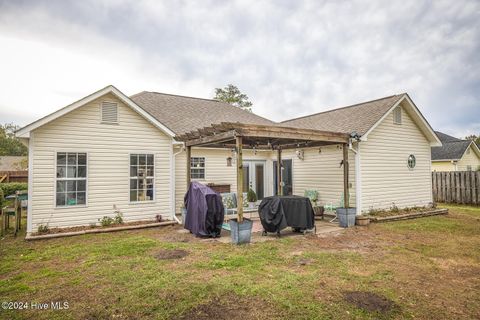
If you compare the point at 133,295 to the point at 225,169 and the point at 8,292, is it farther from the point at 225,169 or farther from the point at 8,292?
the point at 225,169

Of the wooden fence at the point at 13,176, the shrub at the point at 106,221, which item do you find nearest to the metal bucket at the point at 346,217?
the shrub at the point at 106,221

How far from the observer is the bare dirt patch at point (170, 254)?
564 centimetres

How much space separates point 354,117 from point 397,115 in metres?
1.68

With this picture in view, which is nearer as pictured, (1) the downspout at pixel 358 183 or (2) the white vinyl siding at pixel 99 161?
(2) the white vinyl siding at pixel 99 161

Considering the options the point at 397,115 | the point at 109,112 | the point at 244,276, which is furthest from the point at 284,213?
the point at 397,115

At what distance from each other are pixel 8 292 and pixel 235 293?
3.35 meters

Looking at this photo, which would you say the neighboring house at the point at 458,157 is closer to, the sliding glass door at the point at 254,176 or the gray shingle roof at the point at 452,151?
the gray shingle roof at the point at 452,151

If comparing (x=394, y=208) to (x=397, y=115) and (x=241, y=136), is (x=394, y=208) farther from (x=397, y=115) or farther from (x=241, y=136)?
(x=241, y=136)

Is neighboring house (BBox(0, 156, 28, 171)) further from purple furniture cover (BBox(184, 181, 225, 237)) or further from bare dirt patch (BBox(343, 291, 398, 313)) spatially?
bare dirt patch (BBox(343, 291, 398, 313))

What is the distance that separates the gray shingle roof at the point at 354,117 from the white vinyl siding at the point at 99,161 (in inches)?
269

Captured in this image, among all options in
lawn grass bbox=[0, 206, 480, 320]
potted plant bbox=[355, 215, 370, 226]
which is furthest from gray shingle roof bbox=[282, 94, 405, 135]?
lawn grass bbox=[0, 206, 480, 320]

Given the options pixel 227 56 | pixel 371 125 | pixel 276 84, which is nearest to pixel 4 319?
pixel 371 125

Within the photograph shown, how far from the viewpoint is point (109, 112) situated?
865 cm

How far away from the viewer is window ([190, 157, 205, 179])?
37.6ft
